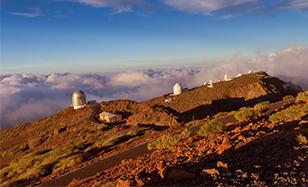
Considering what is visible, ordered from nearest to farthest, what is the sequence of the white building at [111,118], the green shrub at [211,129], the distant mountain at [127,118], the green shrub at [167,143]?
A: 1. the green shrub at [167,143]
2. the green shrub at [211,129]
3. the distant mountain at [127,118]
4. the white building at [111,118]

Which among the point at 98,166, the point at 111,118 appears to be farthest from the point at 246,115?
the point at 111,118

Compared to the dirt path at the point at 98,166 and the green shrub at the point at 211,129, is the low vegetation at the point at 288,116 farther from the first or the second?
the dirt path at the point at 98,166

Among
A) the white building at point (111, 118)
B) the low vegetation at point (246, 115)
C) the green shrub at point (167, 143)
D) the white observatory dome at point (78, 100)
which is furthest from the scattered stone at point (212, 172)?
the white observatory dome at point (78, 100)

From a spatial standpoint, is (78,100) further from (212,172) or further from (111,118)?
(212,172)

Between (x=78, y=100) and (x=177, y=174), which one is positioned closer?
(x=177, y=174)

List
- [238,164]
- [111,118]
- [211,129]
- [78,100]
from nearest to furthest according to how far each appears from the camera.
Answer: [238,164], [211,129], [111,118], [78,100]

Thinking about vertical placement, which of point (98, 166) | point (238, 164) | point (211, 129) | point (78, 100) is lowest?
point (78, 100)

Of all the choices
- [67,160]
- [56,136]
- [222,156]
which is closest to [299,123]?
A: [222,156]

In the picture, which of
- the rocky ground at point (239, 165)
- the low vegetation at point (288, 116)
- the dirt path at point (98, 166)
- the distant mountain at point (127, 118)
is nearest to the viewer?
the rocky ground at point (239, 165)

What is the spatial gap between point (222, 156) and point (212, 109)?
48.4 metres

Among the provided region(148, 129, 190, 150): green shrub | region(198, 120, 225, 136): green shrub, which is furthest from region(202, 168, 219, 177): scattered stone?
region(198, 120, 225, 136): green shrub

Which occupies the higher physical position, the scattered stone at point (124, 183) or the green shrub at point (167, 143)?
the scattered stone at point (124, 183)

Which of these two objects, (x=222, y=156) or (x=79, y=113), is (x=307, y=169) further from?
(x=79, y=113)

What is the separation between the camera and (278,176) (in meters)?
10.6
